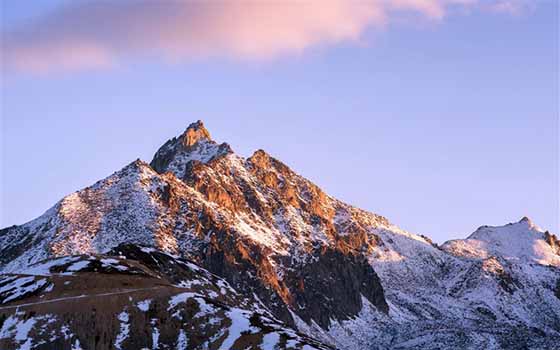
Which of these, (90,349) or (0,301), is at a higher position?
(0,301)

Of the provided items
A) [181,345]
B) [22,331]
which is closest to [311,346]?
[181,345]

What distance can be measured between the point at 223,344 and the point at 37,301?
1420 inches

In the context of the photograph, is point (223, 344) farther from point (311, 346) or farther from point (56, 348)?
point (56, 348)

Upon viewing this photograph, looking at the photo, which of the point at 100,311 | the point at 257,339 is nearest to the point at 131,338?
the point at 100,311

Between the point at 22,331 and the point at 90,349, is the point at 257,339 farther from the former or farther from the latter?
the point at 22,331

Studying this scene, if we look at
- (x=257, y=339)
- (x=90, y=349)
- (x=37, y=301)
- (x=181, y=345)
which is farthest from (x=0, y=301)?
(x=257, y=339)

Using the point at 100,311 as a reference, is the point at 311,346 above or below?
below

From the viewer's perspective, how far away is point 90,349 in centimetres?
19200

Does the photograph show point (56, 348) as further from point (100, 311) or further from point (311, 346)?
point (311, 346)

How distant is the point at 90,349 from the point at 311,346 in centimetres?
4012

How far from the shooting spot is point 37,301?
19812cm

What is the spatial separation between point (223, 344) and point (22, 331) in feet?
118

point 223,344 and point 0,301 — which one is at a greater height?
point 0,301

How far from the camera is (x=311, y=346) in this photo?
192 meters
